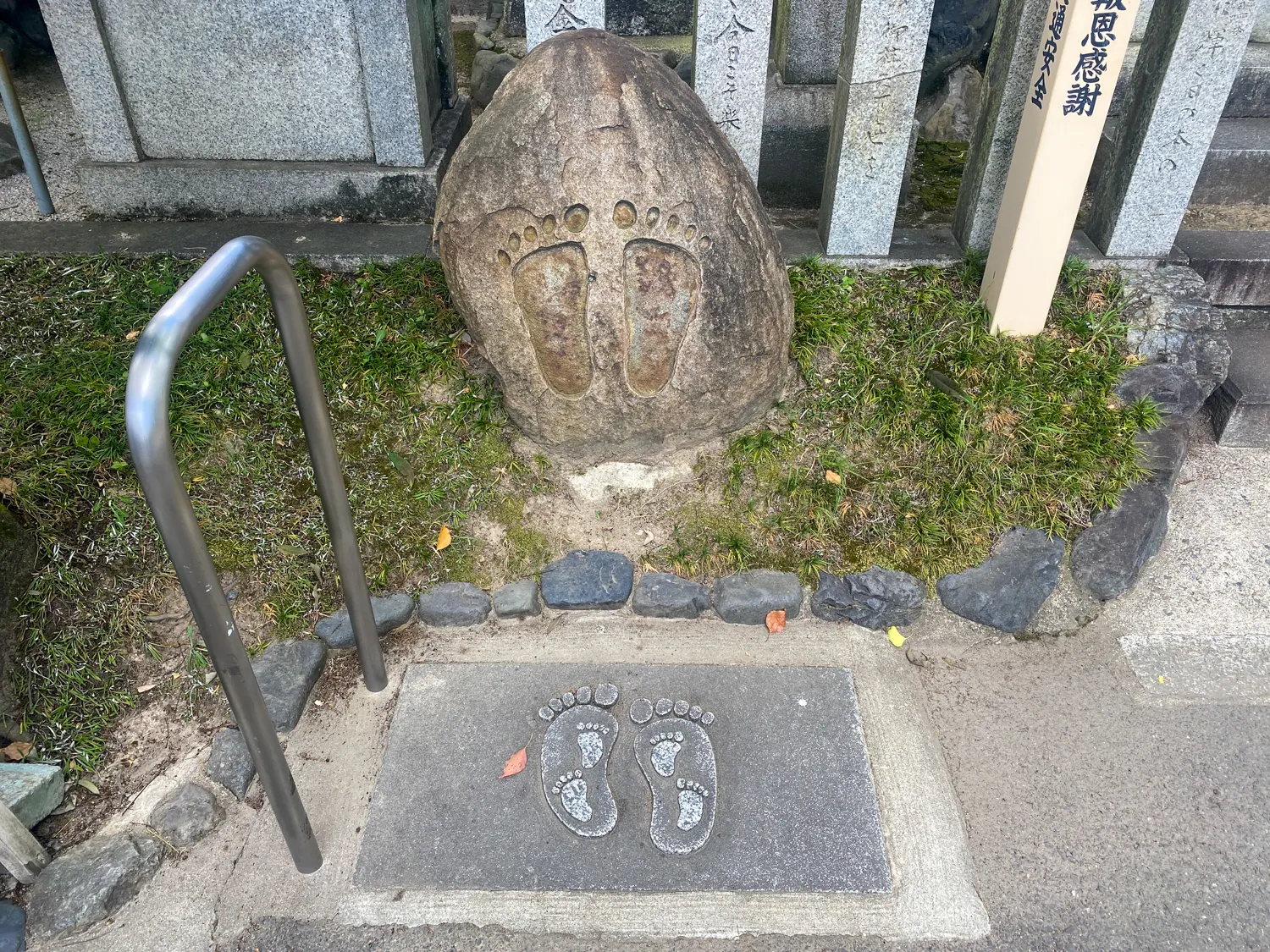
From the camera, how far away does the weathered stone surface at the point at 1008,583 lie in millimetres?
3117

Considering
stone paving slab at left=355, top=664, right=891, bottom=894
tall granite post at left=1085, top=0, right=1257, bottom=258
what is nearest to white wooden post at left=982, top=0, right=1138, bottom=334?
tall granite post at left=1085, top=0, right=1257, bottom=258

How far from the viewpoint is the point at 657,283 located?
9.44ft

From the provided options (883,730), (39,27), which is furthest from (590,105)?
(39,27)

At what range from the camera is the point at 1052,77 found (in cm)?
289

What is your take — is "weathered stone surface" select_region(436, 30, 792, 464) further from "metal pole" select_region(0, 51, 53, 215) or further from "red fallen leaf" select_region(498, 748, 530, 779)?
"metal pole" select_region(0, 51, 53, 215)

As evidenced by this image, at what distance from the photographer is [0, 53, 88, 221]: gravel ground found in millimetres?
4391

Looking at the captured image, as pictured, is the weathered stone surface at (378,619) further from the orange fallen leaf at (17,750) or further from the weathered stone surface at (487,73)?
the weathered stone surface at (487,73)

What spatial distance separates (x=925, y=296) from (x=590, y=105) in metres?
1.64

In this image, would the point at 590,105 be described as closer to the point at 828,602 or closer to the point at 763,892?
the point at 828,602

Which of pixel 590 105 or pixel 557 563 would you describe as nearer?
pixel 590 105

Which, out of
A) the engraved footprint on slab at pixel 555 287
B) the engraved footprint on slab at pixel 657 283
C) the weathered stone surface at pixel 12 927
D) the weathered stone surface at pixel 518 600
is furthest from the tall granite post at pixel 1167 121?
the weathered stone surface at pixel 12 927

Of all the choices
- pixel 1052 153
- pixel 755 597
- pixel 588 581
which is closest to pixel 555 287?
pixel 588 581

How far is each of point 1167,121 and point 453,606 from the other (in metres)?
3.19

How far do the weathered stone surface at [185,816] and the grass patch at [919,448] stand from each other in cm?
159
